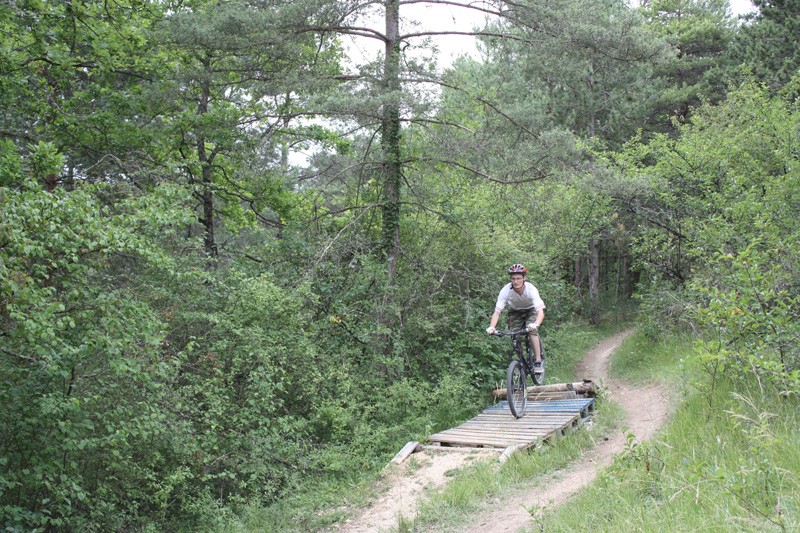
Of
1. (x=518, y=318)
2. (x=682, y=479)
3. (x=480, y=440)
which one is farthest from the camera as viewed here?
(x=518, y=318)

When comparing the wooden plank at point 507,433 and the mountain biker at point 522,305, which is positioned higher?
the mountain biker at point 522,305

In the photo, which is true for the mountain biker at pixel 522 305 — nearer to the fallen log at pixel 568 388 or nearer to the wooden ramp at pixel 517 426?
the wooden ramp at pixel 517 426

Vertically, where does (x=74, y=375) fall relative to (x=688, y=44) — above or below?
below

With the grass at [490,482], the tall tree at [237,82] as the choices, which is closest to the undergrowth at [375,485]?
the grass at [490,482]

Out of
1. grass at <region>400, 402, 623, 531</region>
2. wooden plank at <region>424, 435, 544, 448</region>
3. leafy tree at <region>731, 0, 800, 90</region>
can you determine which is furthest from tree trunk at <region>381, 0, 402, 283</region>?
leafy tree at <region>731, 0, 800, 90</region>

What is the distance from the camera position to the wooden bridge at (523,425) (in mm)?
7508

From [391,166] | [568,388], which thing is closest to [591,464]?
[568,388]

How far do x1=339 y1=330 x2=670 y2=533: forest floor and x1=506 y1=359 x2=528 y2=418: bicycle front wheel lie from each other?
55.8 inches

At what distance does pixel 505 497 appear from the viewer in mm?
5895

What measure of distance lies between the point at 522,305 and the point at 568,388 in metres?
2.03

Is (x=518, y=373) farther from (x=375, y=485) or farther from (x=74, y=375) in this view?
(x=74, y=375)

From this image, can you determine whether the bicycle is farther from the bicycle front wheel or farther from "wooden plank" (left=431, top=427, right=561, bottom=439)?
"wooden plank" (left=431, top=427, right=561, bottom=439)

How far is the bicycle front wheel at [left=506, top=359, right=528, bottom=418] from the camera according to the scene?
8.55 m

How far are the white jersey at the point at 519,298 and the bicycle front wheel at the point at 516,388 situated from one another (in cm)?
82
